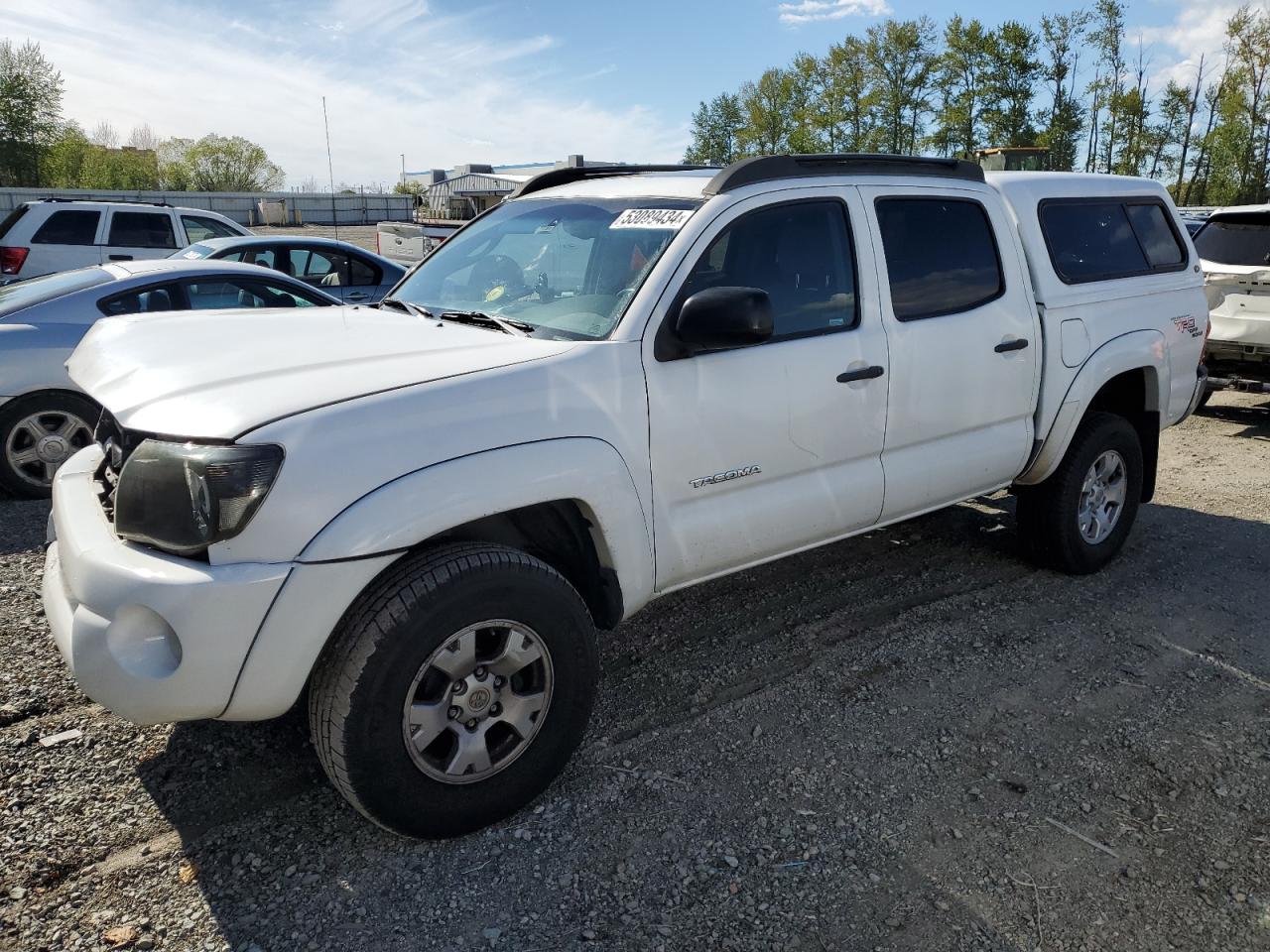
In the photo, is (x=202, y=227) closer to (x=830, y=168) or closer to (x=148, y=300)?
(x=148, y=300)

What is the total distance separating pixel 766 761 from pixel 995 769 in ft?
2.54

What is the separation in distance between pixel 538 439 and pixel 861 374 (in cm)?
146

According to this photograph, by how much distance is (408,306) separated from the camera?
3.80m

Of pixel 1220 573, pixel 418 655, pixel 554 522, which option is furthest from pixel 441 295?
pixel 1220 573

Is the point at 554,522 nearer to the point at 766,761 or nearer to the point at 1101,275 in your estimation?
the point at 766,761

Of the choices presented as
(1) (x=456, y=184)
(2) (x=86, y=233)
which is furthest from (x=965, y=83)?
(2) (x=86, y=233)

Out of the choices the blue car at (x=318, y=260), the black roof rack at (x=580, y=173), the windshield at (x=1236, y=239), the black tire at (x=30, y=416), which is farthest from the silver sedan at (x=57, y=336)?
the windshield at (x=1236, y=239)

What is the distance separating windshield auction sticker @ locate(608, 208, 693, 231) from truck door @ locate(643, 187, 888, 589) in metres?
0.13

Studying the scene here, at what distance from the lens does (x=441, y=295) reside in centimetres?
385

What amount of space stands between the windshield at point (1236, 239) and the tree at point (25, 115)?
54.6 meters

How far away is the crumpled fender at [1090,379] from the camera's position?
4586 millimetres

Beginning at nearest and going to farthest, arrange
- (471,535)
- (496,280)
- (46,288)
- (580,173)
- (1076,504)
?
(471,535) → (496,280) → (580,173) → (1076,504) → (46,288)

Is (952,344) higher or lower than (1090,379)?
higher

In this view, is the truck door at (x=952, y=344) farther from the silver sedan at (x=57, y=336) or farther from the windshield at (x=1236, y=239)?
the windshield at (x=1236, y=239)
